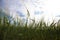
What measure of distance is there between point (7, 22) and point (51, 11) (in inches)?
22.4

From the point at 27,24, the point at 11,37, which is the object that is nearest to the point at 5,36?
the point at 11,37

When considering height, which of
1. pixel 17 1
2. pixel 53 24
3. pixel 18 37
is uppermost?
pixel 17 1

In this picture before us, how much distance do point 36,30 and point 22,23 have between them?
6.8 inches

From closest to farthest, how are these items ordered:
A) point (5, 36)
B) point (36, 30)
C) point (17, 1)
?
point (5, 36), point (36, 30), point (17, 1)

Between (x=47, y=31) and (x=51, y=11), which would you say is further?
(x=51, y=11)

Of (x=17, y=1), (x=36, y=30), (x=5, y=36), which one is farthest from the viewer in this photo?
(x=17, y=1)

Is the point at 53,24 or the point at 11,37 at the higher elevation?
the point at 53,24

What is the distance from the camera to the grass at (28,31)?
1539 mm

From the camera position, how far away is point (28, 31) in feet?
5.29

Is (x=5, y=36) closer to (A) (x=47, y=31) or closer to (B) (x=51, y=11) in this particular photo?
(A) (x=47, y=31)

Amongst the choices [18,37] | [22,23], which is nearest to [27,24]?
[22,23]

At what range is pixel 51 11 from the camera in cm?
185

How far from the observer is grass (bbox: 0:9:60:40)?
154cm

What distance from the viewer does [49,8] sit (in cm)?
185
